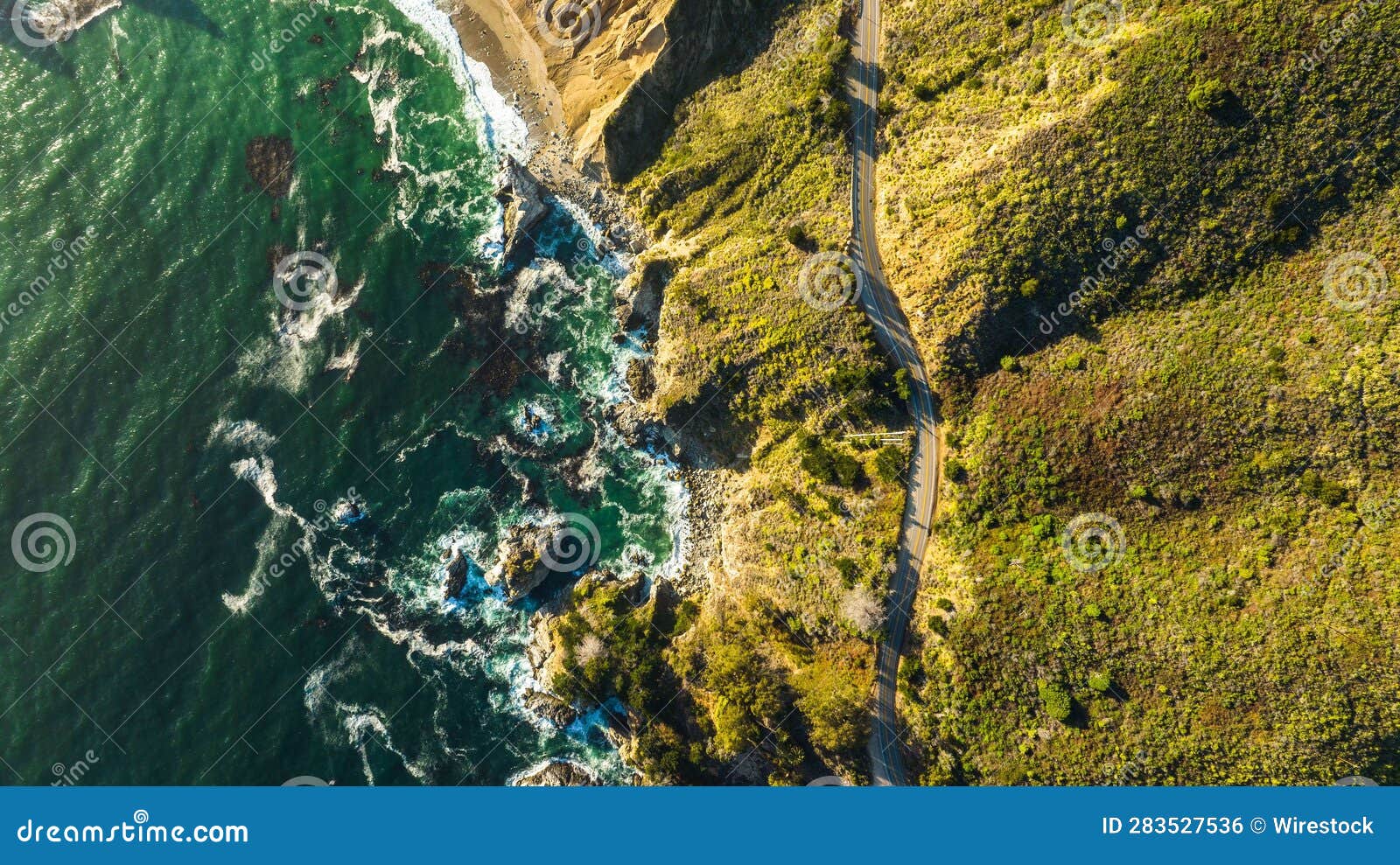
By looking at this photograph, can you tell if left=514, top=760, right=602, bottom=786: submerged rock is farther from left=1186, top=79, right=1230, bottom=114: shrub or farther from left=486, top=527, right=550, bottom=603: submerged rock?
left=1186, top=79, right=1230, bottom=114: shrub

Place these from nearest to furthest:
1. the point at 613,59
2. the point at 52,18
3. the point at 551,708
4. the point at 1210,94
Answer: the point at 1210,94, the point at 613,59, the point at 551,708, the point at 52,18

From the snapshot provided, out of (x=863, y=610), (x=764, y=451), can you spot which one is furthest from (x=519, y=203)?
(x=863, y=610)

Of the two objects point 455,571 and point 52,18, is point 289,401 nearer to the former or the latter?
point 455,571

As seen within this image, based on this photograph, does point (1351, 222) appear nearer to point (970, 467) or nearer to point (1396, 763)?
point (970, 467)

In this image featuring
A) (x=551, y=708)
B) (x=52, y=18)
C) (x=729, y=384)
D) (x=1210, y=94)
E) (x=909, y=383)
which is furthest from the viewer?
(x=52, y=18)

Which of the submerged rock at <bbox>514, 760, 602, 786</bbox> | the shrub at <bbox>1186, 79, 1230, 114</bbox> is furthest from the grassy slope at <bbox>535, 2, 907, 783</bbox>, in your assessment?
the shrub at <bbox>1186, 79, 1230, 114</bbox>

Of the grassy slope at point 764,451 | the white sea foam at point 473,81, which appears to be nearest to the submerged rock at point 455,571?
the grassy slope at point 764,451

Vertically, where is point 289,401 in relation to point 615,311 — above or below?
above

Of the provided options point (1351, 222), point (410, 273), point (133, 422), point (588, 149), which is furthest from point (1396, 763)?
point (133, 422)
